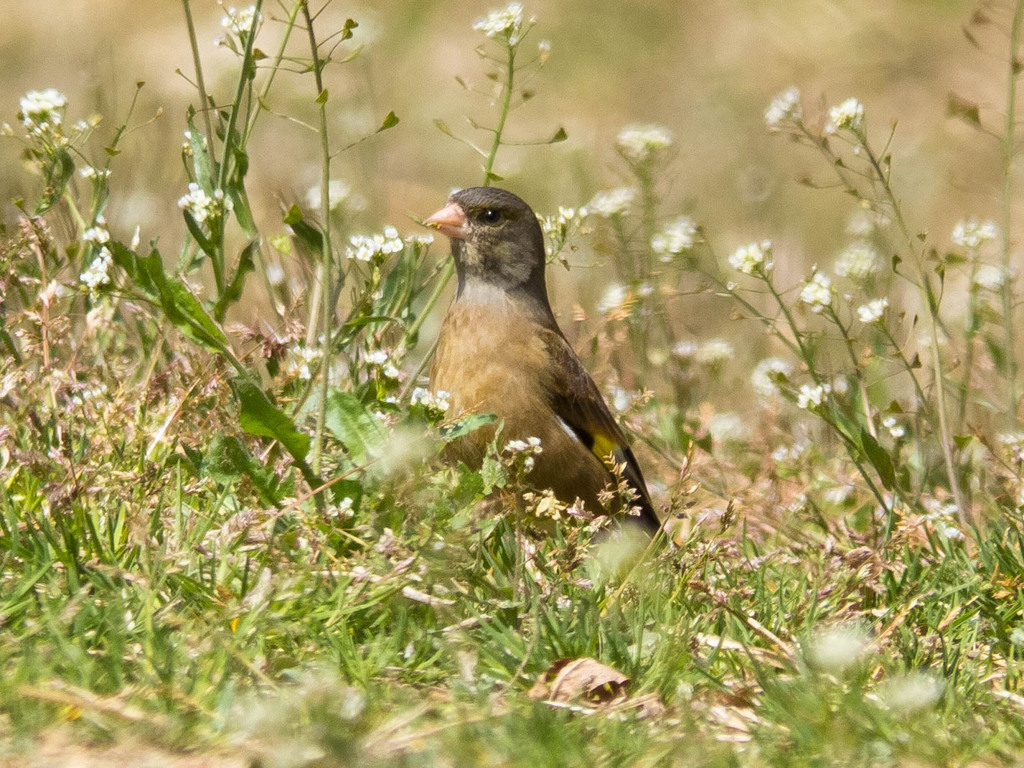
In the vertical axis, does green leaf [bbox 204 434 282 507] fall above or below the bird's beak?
below

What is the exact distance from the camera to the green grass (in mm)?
2852

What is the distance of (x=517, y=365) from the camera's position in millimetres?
5121

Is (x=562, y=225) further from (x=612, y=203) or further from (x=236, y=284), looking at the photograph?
(x=236, y=284)

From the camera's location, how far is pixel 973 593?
3.89 m


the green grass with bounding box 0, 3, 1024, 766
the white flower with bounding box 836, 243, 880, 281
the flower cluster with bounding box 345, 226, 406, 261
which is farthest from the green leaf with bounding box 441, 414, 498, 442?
the white flower with bounding box 836, 243, 880, 281

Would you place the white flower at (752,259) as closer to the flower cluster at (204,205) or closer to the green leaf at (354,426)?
the green leaf at (354,426)

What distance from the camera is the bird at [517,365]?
4977 millimetres

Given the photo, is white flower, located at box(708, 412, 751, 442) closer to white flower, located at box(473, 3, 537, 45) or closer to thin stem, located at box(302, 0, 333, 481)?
white flower, located at box(473, 3, 537, 45)

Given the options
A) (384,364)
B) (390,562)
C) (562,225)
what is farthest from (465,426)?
(562,225)

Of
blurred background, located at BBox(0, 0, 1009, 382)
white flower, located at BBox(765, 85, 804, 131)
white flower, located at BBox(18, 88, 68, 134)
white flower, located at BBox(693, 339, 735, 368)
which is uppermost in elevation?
blurred background, located at BBox(0, 0, 1009, 382)

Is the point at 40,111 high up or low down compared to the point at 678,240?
up

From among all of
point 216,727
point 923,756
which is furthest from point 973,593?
point 216,727

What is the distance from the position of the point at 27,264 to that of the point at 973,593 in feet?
10.4

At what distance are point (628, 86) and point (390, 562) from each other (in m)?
10.0
